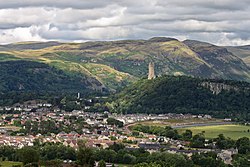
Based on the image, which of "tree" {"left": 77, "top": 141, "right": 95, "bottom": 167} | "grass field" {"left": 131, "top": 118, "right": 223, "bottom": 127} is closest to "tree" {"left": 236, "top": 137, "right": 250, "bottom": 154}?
"tree" {"left": 77, "top": 141, "right": 95, "bottom": 167}

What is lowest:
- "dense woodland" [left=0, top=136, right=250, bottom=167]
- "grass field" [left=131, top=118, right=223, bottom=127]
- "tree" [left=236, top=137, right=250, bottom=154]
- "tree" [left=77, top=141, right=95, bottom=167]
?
"grass field" [left=131, top=118, right=223, bottom=127]

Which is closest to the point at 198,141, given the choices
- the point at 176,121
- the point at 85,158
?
the point at 85,158

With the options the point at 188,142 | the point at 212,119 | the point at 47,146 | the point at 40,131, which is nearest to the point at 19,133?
the point at 40,131

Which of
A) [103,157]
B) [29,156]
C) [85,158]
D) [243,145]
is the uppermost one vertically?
[29,156]

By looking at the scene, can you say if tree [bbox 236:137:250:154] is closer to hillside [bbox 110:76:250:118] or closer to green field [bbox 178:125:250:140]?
green field [bbox 178:125:250:140]

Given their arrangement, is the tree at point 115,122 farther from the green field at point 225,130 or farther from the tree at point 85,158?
the tree at point 85,158

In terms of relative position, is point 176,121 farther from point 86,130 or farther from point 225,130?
point 86,130

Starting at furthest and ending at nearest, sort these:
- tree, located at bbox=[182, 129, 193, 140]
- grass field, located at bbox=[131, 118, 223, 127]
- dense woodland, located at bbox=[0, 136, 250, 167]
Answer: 1. grass field, located at bbox=[131, 118, 223, 127]
2. tree, located at bbox=[182, 129, 193, 140]
3. dense woodland, located at bbox=[0, 136, 250, 167]

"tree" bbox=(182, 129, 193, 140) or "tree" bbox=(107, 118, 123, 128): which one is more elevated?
"tree" bbox=(182, 129, 193, 140)
